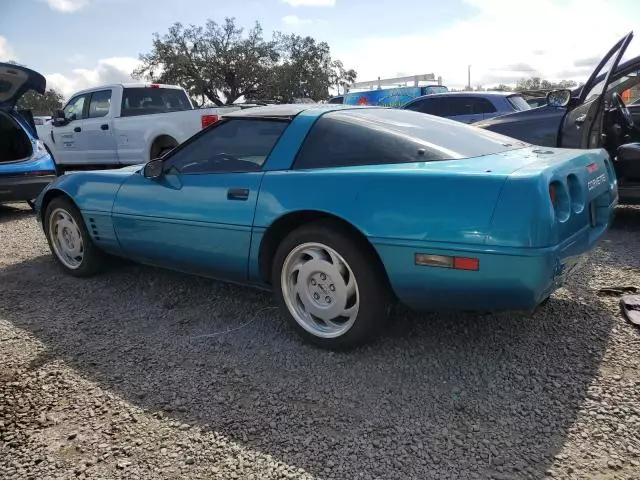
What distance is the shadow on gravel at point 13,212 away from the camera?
736 cm

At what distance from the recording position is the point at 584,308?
3.31 meters

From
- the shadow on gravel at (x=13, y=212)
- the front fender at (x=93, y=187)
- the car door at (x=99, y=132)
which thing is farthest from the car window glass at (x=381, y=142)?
the car door at (x=99, y=132)

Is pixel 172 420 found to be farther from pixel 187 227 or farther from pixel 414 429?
pixel 187 227

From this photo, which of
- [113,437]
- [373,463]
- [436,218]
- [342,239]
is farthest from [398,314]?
[113,437]

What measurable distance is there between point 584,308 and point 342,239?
5.62ft

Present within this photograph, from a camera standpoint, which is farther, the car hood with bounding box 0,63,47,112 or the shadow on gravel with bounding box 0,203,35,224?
the shadow on gravel with bounding box 0,203,35,224

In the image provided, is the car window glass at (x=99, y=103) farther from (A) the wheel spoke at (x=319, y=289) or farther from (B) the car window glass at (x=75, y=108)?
(A) the wheel spoke at (x=319, y=289)

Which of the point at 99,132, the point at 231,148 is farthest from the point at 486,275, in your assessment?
the point at 99,132

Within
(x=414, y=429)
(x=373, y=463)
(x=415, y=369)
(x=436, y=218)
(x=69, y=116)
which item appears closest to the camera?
(x=373, y=463)

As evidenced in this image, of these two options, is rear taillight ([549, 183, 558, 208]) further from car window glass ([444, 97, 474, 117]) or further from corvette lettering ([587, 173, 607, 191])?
car window glass ([444, 97, 474, 117])

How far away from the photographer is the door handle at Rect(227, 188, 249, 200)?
10.0 ft

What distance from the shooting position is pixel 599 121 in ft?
16.5

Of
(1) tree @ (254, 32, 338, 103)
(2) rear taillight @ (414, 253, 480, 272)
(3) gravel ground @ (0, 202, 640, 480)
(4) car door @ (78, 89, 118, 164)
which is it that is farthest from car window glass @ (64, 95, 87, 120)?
(1) tree @ (254, 32, 338, 103)

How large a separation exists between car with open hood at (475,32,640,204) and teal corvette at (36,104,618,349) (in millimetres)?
2168
